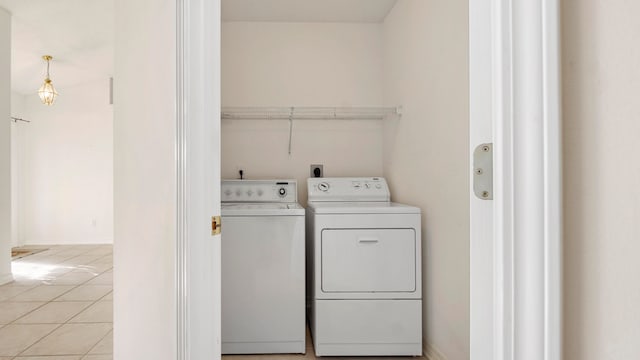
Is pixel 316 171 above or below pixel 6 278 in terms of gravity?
above

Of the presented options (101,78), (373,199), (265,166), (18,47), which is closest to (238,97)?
(265,166)

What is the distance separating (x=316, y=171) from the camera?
3059 millimetres

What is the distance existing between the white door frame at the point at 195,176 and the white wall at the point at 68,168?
18.8 feet

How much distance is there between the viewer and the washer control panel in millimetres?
2768

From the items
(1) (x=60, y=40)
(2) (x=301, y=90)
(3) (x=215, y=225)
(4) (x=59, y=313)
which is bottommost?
(4) (x=59, y=313)

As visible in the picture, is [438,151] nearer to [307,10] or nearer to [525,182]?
[307,10]

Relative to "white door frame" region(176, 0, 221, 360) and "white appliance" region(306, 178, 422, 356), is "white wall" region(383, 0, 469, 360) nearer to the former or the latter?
"white appliance" region(306, 178, 422, 356)

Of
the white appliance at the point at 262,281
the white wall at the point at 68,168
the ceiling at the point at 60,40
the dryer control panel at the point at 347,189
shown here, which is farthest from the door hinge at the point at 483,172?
the white wall at the point at 68,168

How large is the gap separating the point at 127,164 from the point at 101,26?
12.2 feet

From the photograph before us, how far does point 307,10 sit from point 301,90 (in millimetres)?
585

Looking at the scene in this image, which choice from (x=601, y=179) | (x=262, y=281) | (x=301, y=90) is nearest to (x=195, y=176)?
(x=601, y=179)

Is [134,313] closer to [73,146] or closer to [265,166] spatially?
[265,166]

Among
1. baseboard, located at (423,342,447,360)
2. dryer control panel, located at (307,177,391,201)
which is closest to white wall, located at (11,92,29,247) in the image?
dryer control panel, located at (307,177,391,201)

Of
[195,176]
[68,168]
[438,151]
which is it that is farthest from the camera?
[68,168]
